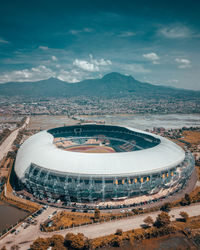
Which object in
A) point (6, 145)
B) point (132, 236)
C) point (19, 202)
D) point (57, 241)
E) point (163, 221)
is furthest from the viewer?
point (6, 145)

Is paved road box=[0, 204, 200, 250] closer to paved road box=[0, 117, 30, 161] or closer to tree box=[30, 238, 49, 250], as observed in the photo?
tree box=[30, 238, 49, 250]

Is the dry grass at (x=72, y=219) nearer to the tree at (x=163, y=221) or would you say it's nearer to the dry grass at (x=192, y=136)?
the tree at (x=163, y=221)

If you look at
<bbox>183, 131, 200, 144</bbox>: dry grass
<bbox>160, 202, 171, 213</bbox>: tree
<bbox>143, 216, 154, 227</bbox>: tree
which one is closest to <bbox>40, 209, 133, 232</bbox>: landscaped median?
<bbox>143, 216, 154, 227</bbox>: tree

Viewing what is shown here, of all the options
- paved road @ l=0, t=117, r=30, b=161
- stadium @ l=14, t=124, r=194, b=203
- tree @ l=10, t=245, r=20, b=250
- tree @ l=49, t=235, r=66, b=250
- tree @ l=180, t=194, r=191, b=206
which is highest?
stadium @ l=14, t=124, r=194, b=203

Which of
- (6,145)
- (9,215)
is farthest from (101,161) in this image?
(6,145)

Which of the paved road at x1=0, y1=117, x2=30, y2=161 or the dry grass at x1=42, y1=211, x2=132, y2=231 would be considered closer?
the dry grass at x1=42, y1=211, x2=132, y2=231

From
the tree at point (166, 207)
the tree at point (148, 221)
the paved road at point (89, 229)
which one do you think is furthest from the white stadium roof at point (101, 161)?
the tree at point (148, 221)

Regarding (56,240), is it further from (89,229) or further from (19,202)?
(19,202)
